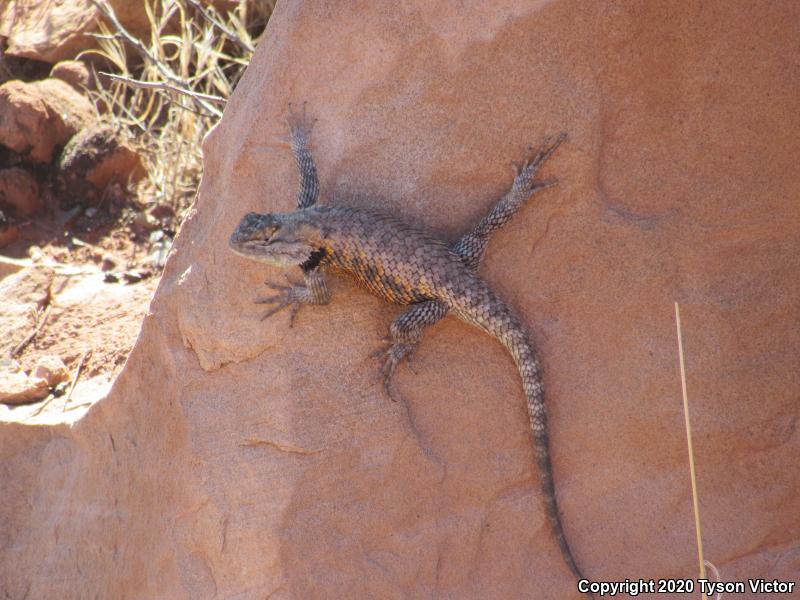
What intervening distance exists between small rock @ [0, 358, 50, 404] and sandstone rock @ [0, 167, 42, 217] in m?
2.03

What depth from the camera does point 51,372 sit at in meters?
5.47

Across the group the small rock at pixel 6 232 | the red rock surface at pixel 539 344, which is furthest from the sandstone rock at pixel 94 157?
the red rock surface at pixel 539 344

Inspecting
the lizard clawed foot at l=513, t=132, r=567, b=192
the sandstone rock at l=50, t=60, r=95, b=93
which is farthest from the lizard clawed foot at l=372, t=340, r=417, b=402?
the sandstone rock at l=50, t=60, r=95, b=93

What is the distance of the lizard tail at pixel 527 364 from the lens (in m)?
3.87

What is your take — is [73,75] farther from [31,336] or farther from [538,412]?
[538,412]

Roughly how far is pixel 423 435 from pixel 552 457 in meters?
0.62

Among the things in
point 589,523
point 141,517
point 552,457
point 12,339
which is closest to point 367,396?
point 552,457

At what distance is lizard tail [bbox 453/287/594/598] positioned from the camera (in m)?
3.87

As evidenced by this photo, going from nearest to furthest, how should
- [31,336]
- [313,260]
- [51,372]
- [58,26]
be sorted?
[313,260] < [51,372] < [31,336] < [58,26]

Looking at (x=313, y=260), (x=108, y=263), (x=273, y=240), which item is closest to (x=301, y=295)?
(x=313, y=260)

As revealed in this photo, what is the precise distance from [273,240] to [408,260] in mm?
644

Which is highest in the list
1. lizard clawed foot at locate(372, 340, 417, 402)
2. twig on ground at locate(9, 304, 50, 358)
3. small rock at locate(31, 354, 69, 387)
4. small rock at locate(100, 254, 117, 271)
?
lizard clawed foot at locate(372, 340, 417, 402)

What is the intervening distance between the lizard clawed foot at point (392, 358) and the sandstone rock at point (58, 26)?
5.47 metres

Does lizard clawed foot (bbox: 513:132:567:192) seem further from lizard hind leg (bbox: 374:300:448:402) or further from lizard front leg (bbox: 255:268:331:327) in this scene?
lizard front leg (bbox: 255:268:331:327)
